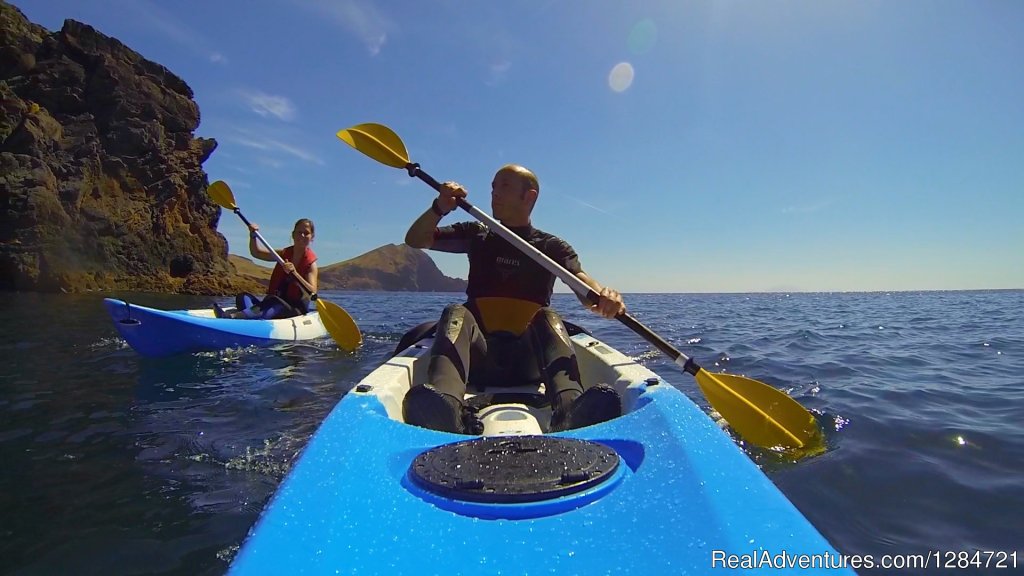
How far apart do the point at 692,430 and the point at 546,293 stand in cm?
205

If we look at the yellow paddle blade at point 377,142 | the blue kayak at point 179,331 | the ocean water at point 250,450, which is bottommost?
the ocean water at point 250,450

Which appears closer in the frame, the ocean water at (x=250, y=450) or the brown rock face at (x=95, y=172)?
the ocean water at (x=250, y=450)

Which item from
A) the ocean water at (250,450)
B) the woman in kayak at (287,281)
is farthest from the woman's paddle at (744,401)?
the woman in kayak at (287,281)

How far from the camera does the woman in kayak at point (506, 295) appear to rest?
3168 millimetres

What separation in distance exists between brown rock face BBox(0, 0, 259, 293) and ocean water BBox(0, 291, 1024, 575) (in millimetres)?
22872

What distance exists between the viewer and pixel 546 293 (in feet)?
12.9

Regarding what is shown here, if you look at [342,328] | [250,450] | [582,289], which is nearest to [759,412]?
[582,289]

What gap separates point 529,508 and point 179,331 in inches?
264

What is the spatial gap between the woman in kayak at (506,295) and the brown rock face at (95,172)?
94.5ft

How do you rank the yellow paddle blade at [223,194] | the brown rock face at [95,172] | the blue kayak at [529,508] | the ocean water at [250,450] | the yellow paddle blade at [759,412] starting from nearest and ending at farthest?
the blue kayak at [529,508], the ocean water at [250,450], the yellow paddle blade at [759,412], the yellow paddle blade at [223,194], the brown rock face at [95,172]

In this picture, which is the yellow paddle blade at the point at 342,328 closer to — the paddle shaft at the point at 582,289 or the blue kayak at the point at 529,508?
the paddle shaft at the point at 582,289

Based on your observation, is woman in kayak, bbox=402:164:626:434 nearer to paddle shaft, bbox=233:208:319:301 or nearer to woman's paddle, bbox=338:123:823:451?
woman's paddle, bbox=338:123:823:451

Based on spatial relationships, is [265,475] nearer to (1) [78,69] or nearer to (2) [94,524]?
(2) [94,524]

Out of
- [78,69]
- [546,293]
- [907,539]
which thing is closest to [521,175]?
[546,293]
